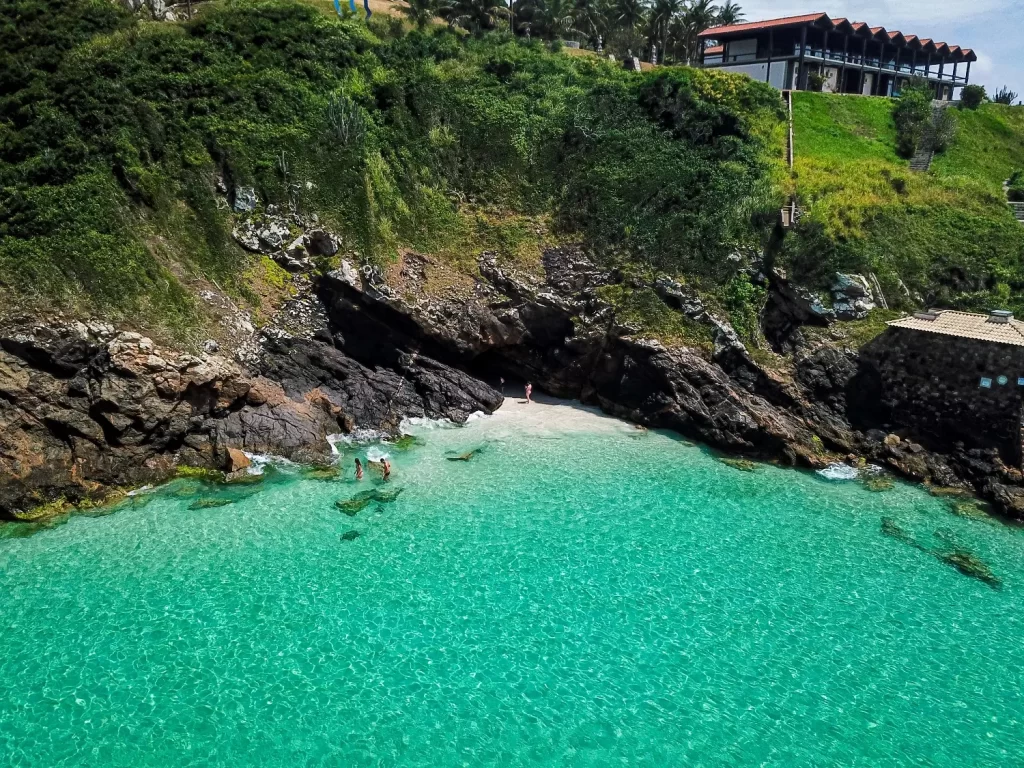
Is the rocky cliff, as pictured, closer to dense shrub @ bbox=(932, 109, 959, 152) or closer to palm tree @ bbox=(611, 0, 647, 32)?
dense shrub @ bbox=(932, 109, 959, 152)

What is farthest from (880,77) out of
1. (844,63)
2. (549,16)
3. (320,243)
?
(320,243)

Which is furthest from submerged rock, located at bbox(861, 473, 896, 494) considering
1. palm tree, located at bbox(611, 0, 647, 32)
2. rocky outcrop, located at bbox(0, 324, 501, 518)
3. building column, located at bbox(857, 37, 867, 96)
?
palm tree, located at bbox(611, 0, 647, 32)

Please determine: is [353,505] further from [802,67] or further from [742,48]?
[742,48]

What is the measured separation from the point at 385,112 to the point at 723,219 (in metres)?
21.6

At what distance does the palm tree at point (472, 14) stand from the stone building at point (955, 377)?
3879 centimetres

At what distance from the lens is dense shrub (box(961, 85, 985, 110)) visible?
163 feet

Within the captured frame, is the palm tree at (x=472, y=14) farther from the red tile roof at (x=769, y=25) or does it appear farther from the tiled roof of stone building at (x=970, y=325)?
the tiled roof of stone building at (x=970, y=325)

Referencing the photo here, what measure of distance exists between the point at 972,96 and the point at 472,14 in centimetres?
4009

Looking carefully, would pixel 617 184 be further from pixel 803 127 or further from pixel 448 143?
pixel 803 127

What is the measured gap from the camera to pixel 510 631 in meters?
17.8

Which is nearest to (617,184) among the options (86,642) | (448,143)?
(448,143)

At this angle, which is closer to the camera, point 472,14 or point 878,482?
point 878,482

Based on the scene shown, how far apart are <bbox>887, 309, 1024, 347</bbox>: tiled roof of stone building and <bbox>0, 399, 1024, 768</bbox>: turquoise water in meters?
7.66

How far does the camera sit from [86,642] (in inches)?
666
